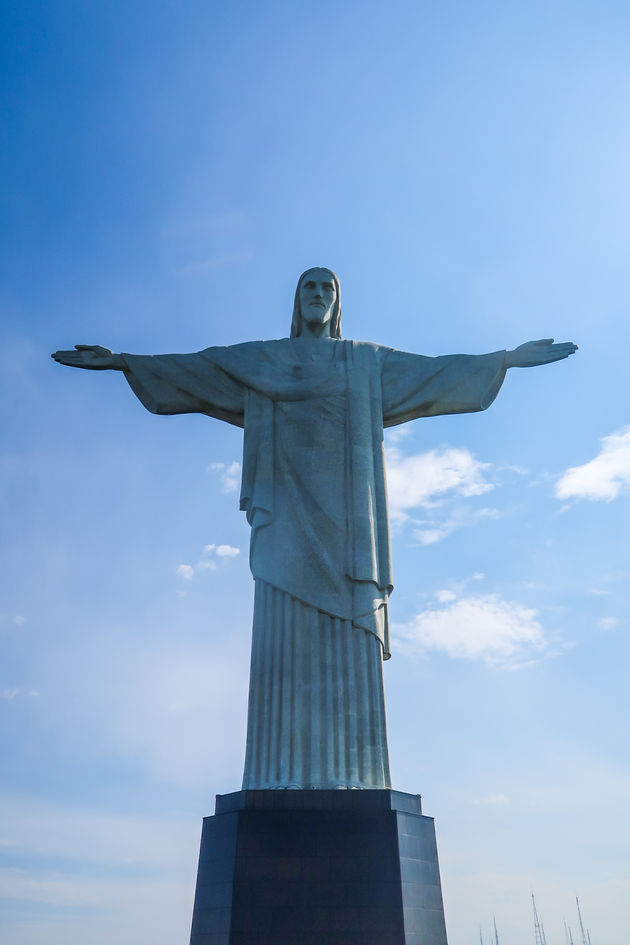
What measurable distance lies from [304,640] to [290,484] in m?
1.93

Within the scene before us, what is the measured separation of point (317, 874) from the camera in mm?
7957

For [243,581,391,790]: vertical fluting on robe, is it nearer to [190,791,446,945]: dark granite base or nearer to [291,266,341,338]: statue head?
[190,791,446,945]: dark granite base

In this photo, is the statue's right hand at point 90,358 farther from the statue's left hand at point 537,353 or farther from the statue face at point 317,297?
the statue's left hand at point 537,353

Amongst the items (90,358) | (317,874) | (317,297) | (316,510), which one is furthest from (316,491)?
(317,874)

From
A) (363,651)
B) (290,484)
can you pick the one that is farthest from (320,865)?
(290,484)

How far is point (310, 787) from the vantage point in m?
8.70

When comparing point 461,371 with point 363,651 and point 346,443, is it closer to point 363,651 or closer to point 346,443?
point 346,443

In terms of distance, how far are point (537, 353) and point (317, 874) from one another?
6.90m

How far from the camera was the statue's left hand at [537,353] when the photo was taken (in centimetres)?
1106

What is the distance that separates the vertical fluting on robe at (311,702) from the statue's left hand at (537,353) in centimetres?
431

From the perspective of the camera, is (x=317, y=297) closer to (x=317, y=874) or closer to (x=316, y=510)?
(x=316, y=510)

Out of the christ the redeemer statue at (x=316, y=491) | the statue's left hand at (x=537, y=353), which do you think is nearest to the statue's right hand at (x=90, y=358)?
the christ the redeemer statue at (x=316, y=491)

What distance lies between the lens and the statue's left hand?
11.1 meters

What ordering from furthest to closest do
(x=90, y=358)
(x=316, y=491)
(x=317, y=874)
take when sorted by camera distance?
(x=90, y=358) → (x=316, y=491) → (x=317, y=874)
